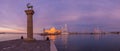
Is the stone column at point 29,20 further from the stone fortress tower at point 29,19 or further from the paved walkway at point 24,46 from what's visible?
the paved walkway at point 24,46

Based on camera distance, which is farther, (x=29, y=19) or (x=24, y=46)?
(x=29, y=19)

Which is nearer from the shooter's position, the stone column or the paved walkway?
the paved walkway

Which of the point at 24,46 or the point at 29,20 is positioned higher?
the point at 29,20

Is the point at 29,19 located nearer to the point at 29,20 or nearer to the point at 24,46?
the point at 29,20

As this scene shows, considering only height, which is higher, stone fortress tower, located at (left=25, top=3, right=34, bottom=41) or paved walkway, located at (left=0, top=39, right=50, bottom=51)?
stone fortress tower, located at (left=25, top=3, right=34, bottom=41)

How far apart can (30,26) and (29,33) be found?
4.21 feet

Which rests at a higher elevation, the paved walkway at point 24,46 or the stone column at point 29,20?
the stone column at point 29,20

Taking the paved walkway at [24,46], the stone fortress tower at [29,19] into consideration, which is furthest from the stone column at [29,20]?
the paved walkway at [24,46]

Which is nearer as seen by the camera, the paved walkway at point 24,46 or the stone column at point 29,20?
the paved walkway at point 24,46

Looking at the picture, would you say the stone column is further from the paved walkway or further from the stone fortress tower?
the paved walkway

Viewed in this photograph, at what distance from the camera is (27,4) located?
3584 cm

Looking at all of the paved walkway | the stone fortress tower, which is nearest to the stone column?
the stone fortress tower

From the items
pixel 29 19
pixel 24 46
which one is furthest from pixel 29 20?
pixel 24 46

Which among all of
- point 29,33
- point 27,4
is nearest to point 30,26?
point 29,33
